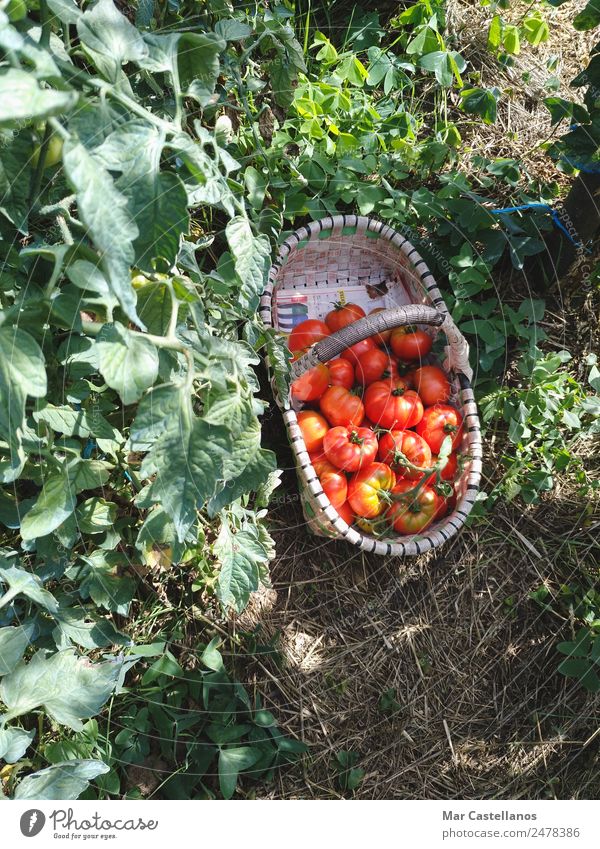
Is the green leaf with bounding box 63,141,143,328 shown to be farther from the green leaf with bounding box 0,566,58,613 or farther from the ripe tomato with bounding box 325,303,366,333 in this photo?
the ripe tomato with bounding box 325,303,366,333

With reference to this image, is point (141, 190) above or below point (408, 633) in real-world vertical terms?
above

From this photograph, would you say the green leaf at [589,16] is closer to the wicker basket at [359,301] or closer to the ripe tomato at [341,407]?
the wicker basket at [359,301]

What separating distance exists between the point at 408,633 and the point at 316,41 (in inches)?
57.1

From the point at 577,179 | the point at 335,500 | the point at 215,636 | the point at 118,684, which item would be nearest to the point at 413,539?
the point at 335,500

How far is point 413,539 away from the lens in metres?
1.52

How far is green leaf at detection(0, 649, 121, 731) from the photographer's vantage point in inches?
41.2

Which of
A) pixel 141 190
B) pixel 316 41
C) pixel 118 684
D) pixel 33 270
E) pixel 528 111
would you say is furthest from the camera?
pixel 528 111

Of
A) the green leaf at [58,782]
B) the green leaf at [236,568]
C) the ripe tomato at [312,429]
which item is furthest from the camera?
the ripe tomato at [312,429]

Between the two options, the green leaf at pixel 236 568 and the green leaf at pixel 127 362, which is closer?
the green leaf at pixel 127 362

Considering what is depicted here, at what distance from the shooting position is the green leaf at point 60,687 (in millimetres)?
1046

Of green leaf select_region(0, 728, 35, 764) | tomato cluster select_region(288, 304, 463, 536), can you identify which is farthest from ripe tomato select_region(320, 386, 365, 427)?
green leaf select_region(0, 728, 35, 764)

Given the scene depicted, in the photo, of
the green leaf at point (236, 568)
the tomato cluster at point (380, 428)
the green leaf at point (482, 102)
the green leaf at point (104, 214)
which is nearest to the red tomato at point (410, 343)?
the tomato cluster at point (380, 428)
